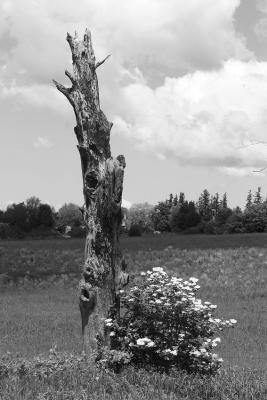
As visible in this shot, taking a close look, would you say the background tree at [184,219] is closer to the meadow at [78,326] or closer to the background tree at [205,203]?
the background tree at [205,203]

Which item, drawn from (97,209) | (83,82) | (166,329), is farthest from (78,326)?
(83,82)

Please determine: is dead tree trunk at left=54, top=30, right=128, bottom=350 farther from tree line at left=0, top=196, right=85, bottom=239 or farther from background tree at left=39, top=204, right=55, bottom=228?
background tree at left=39, top=204, right=55, bottom=228

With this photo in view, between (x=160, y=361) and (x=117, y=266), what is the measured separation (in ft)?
6.95

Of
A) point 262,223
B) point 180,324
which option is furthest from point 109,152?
point 262,223

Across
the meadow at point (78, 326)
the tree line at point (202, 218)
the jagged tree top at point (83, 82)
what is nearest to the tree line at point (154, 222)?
the tree line at point (202, 218)

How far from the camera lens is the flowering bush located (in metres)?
12.1

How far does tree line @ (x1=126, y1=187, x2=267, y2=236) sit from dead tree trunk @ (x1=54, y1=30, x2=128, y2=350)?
192ft

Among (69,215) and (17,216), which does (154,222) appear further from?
(17,216)

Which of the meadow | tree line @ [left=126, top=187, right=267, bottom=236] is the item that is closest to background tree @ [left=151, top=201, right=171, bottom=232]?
tree line @ [left=126, top=187, right=267, bottom=236]

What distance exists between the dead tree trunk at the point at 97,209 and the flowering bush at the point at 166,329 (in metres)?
0.37

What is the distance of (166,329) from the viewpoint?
12.2 m

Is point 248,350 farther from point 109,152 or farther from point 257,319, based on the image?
point 109,152

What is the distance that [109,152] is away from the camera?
41.7 ft

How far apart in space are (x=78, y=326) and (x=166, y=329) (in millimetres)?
10009
